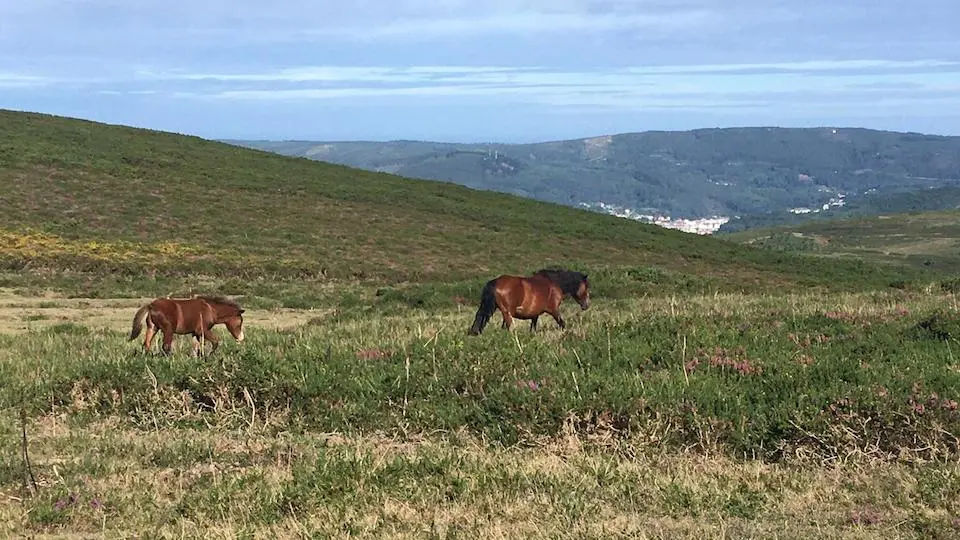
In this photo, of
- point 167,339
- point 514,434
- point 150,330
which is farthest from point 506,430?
point 150,330

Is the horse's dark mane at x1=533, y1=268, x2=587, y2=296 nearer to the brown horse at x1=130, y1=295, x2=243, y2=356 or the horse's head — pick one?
the horse's head

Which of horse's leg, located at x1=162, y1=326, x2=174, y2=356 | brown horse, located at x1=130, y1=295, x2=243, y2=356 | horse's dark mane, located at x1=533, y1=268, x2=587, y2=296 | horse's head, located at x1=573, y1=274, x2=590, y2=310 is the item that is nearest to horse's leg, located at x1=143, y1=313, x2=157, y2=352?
brown horse, located at x1=130, y1=295, x2=243, y2=356

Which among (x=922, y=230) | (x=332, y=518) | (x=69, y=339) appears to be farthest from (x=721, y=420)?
(x=922, y=230)

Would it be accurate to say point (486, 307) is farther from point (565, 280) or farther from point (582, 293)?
point (582, 293)

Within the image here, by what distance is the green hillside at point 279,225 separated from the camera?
41.2 m

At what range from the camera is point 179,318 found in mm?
14180

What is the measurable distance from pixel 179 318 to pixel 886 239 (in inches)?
4044

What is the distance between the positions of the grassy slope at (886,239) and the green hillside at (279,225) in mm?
21636

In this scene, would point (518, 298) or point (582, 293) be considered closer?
point (518, 298)

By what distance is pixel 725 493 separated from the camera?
7.07m

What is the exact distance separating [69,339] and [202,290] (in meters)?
16.4

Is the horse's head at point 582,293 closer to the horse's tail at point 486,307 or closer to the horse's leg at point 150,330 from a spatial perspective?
the horse's tail at point 486,307

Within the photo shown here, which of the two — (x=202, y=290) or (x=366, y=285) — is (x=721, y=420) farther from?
(x=366, y=285)

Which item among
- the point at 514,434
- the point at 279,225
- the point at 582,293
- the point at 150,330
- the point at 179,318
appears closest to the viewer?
the point at 514,434
